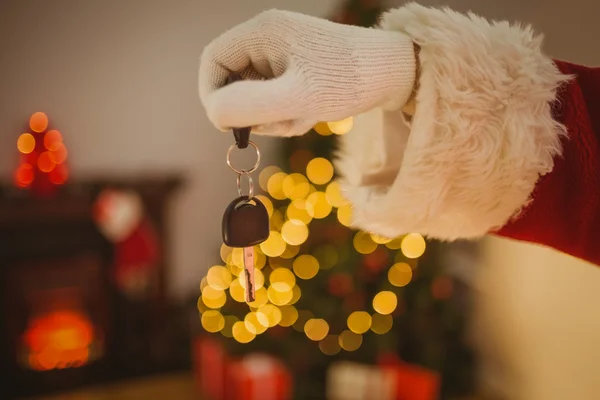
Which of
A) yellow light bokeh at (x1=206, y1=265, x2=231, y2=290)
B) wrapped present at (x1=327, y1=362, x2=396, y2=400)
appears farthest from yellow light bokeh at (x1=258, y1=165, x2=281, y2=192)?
wrapped present at (x1=327, y1=362, x2=396, y2=400)

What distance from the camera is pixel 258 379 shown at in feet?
6.27

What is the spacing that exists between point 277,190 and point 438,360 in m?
0.87

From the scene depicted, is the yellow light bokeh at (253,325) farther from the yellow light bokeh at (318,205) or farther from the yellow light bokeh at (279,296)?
the yellow light bokeh at (318,205)

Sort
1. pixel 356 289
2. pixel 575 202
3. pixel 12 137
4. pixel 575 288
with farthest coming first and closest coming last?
pixel 12 137 < pixel 356 289 < pixel 575 288 < pixel 575 202

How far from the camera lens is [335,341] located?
1.98 meters

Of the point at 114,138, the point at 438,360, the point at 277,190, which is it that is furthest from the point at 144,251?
the point at 438,360

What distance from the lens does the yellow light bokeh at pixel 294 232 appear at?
6.30ft

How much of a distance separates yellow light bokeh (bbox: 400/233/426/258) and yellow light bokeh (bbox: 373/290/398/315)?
0.53ft

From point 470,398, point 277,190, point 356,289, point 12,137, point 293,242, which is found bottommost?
point 470,398

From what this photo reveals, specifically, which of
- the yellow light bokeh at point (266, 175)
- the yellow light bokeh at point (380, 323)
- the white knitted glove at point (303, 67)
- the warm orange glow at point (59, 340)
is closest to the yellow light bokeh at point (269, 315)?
the yellow light bokeh at point (380, 323)

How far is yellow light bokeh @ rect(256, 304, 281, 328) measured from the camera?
197cm

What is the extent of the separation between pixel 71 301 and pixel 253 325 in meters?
0.79

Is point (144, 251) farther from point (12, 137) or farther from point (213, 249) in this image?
point (12, 137)

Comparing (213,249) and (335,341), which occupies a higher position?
(213,249)
